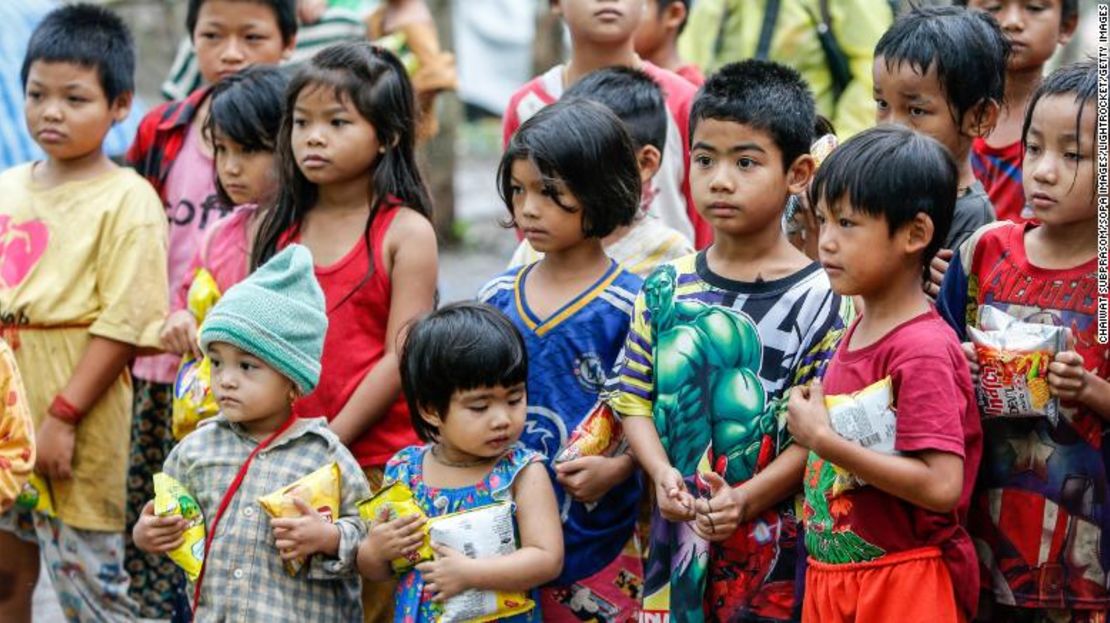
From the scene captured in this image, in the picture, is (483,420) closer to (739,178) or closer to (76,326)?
(739,178)

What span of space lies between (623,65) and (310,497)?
2.01m

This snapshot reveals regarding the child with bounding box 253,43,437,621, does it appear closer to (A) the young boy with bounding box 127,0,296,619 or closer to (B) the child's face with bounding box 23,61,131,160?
(A) the young boy with bounding box 127,0,296,619

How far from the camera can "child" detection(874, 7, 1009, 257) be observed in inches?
159

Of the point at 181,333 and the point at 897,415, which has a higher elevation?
the point at 897,415

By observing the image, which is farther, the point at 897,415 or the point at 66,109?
the point at 66,109

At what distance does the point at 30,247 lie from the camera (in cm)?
488

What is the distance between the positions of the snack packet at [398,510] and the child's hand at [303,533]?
0.37 ft

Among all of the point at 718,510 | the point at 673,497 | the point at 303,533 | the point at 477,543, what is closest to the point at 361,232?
the point at 303,533

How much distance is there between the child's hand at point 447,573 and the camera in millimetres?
3613

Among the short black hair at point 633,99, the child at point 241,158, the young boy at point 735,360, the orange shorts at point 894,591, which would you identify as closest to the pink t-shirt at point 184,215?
the child at point 241,158

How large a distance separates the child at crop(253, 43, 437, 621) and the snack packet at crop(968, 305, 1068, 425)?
62.1 inches

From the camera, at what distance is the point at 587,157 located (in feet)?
12.9

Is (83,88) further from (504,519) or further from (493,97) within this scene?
(493,97)

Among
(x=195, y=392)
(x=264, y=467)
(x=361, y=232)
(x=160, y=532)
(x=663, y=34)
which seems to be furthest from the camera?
(x=663, y=34)
